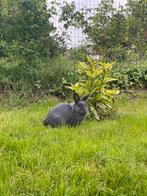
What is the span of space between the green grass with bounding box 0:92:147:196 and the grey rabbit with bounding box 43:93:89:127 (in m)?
0.14

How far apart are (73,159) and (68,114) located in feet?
5.78

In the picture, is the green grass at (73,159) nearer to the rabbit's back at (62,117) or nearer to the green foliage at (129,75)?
the rabbit's back at (62,117)

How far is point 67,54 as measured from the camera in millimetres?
8891

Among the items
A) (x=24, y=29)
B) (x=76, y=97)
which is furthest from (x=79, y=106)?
(x=24, y=29)

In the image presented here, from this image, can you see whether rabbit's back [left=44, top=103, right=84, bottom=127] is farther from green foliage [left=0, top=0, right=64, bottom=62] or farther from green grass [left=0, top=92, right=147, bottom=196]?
green foliage [left=0, top=0, right=64, bottom=62]

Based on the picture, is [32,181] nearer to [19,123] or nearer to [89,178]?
[89,178]

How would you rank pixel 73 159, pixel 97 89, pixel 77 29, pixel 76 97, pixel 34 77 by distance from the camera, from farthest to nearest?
pixel 77 29 < pixel 34 77 < pixel 97 89 < pixel 76 97 < pixel 73 159

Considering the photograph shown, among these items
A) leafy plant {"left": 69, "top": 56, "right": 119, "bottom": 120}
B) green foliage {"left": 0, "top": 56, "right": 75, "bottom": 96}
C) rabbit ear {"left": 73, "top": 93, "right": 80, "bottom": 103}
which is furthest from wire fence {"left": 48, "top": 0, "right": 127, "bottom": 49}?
rabbit ear {"left": 73, "top": 93, "right": 80, "bottom": 103}

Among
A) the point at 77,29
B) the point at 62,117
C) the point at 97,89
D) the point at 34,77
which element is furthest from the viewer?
the point at 77,29

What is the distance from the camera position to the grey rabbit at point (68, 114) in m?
5.48

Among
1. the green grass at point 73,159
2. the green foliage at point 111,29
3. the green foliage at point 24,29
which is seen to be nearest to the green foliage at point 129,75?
the green foliage at point 111,29

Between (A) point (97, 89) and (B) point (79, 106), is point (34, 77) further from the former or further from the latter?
(B) point (79, 106)

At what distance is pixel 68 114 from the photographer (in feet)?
18.4

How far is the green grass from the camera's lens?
10.9 feet
